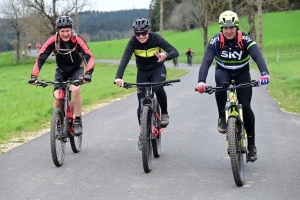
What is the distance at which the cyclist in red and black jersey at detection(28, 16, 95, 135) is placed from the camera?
7.75 m

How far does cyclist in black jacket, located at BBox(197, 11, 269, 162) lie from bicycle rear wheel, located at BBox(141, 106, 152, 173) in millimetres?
876

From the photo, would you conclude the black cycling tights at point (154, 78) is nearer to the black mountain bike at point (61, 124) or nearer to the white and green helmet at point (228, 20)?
the black mountain bike at point (61, 124)

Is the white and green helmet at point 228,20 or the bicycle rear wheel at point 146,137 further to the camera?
the bicycle rear wheel at point 146,137

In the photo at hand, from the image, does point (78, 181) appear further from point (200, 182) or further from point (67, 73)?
point (67, 73)

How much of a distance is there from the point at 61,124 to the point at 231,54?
246cm

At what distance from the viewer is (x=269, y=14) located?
4141 inches

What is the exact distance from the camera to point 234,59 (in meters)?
6.75

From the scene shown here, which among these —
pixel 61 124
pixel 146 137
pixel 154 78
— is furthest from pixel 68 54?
pixel 146 137

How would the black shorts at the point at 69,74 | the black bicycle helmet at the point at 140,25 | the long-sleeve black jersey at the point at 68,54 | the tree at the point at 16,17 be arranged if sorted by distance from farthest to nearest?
the tree at the point at 16,17 → the black shorts at the point at 69,74 → the long-sleeve black jersey at the point at 68,54 → the black bicycle helmet at the point at 140,25

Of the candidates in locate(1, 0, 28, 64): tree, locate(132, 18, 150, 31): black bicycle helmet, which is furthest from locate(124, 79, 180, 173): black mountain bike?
locate(1, 0, 28, 64): tree

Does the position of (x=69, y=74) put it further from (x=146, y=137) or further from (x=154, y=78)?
(x=146, y=137)

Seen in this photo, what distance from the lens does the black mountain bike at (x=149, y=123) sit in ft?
22.3

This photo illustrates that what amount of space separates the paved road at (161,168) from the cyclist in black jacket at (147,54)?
3.00ft

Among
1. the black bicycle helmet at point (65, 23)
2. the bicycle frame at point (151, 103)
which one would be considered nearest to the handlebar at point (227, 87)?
the bicycle frame at point (151, 103)
